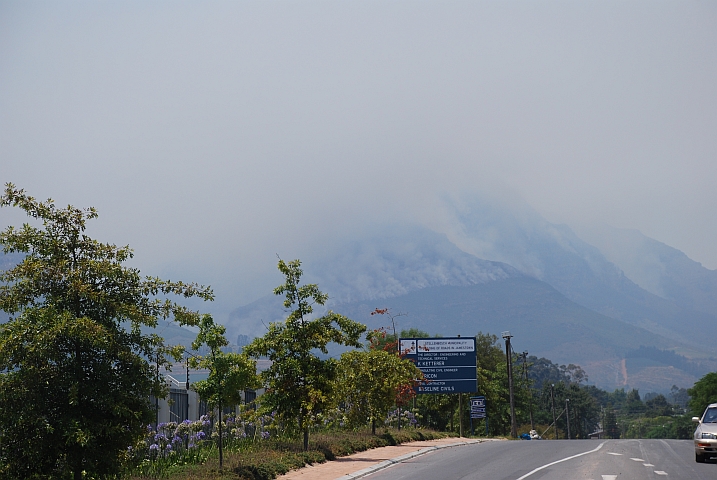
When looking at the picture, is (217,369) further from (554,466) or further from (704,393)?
(704,393)

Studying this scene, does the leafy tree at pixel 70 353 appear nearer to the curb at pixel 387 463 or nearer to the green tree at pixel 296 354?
the curb at pixel 387 463

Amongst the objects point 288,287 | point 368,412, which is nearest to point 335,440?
point 368,412

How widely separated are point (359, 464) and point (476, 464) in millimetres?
3395

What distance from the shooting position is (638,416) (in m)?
186

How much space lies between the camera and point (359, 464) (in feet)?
74.2

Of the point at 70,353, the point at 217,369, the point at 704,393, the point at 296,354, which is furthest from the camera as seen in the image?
the point at 704,393

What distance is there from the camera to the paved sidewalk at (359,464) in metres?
19.5

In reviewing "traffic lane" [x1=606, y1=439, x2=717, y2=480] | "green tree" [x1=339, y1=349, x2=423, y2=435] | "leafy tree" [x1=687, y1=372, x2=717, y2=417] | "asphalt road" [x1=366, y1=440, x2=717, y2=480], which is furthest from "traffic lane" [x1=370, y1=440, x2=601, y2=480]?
"leafy tree" [x1=687, y1=372, x2=717, y2=417]

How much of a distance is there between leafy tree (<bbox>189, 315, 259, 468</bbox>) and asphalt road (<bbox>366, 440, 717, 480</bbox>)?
4432 millimetres

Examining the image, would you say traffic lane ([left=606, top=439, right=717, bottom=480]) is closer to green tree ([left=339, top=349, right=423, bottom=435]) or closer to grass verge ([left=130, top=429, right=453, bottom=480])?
green tree ([left=339, top=349, right=423, bottom=435])

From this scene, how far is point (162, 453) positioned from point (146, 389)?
6.46m

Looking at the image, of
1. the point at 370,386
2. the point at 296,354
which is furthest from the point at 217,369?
the point at 370,386

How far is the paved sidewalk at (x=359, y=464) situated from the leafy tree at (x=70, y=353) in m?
7.02

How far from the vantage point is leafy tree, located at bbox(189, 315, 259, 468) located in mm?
17500
